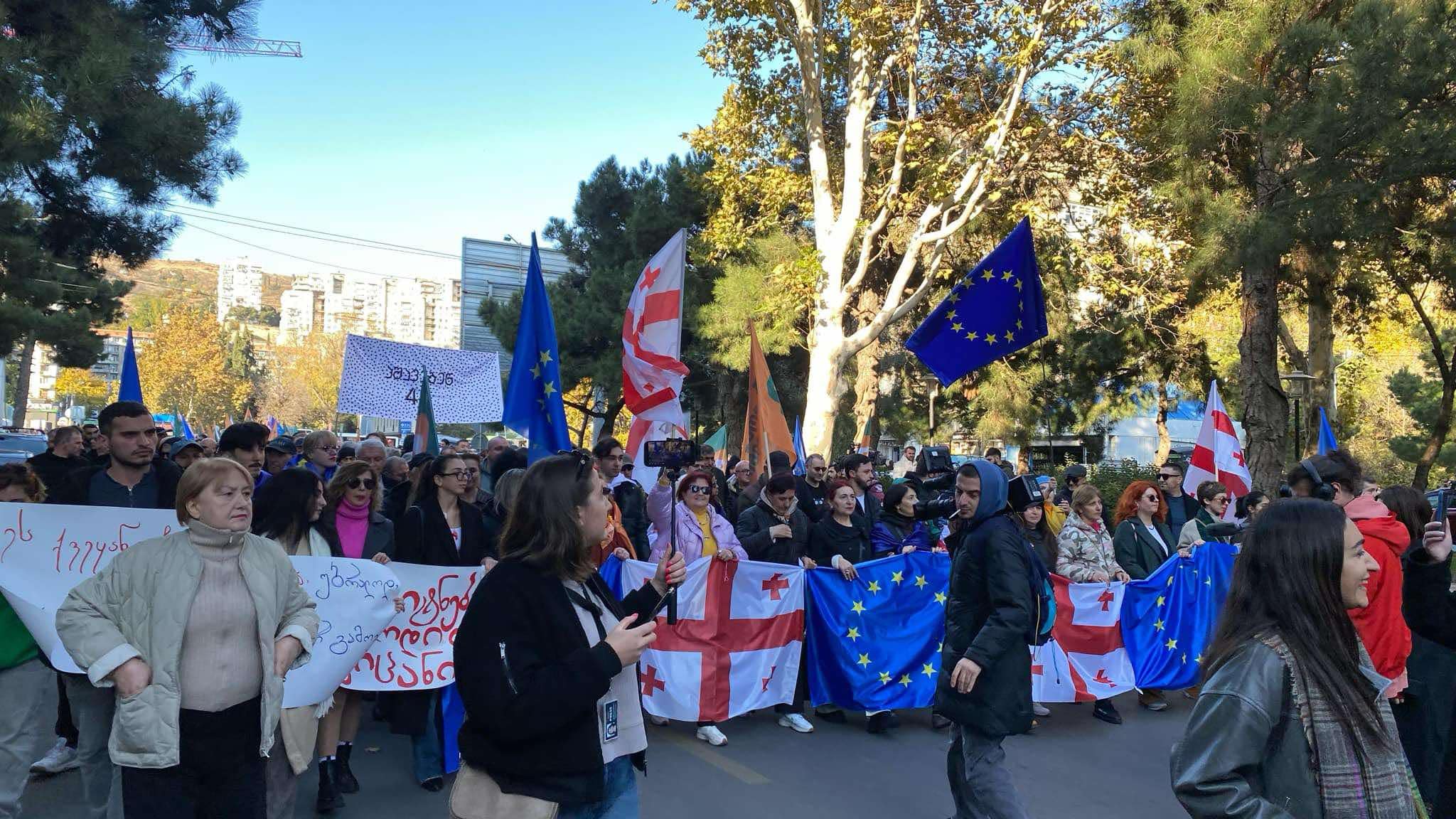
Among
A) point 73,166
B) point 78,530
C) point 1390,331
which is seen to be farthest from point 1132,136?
point 1390,331

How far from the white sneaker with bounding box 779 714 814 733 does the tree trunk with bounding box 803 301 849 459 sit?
33.1 ft

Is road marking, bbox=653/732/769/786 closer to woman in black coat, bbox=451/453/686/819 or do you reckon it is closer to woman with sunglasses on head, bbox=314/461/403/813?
woman with sunglasses on head, bbox=314/461/403/813

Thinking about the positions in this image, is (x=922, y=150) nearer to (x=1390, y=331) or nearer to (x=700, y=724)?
(x=700, y=724)

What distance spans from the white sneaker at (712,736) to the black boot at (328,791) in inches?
92.2

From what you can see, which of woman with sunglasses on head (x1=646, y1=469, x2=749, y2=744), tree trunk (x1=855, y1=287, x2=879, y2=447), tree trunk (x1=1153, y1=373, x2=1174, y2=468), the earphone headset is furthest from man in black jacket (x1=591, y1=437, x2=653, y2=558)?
tree trunk (x1=1153, y1=373, x2=1174, y2=468)

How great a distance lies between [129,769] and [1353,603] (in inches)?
134

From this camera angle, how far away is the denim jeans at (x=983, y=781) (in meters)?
4.38

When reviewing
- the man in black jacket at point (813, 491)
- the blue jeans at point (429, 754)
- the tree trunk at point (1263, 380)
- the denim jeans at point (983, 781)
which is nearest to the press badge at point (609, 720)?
the denim jeans at point (983, 781)

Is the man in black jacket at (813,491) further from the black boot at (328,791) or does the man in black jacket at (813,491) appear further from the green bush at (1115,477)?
the green bush at (1115,477)

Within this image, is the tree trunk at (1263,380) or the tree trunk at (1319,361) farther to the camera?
the tree trunk at (1319,361)

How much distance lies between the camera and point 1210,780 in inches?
82.7

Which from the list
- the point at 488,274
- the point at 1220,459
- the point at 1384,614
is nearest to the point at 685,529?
the point at 1384,614

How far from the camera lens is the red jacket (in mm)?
4566

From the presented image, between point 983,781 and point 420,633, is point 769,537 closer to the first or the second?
point 420,633
